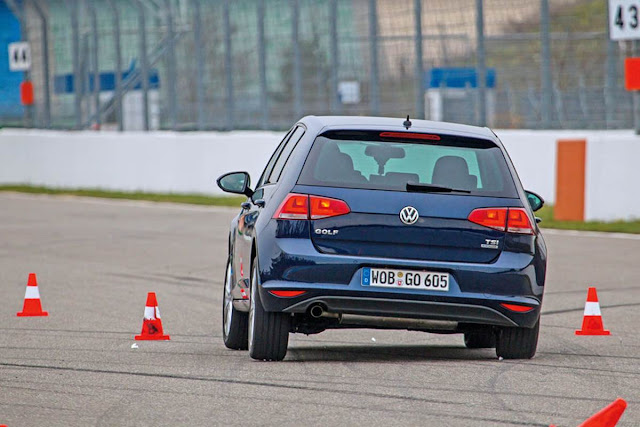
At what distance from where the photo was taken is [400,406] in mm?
7078

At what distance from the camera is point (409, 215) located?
8.37 meters

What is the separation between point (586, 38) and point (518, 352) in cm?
1478

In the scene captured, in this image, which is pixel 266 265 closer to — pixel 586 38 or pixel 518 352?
pixel 518 352

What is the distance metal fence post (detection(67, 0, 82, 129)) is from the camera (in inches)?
1320

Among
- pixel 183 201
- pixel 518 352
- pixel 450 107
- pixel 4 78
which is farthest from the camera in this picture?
pixel 4 78

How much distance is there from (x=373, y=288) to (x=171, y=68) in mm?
23060

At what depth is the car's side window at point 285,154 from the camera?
9.09 meters

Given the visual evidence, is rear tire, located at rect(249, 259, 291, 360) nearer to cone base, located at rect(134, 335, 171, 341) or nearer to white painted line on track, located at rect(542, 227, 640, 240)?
cone base, located at rect(134, 335, 171, 341)

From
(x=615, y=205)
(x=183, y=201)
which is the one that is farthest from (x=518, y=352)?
(x=183, y=201)

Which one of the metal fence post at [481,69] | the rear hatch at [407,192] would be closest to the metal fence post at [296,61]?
the metal fence post at [481,69]

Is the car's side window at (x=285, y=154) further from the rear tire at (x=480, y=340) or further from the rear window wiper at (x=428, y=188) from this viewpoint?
the rear tire at (x=480, y=340)

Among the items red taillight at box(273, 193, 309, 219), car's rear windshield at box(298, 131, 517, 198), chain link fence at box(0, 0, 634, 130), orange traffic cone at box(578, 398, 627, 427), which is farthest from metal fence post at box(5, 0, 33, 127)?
orange traffic cone at box(578, 398, 627, 427)

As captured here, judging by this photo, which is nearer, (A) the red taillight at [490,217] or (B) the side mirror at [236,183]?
(A) the red taillight at [490,217]

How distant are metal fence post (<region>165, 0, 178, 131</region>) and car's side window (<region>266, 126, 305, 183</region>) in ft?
69.4
